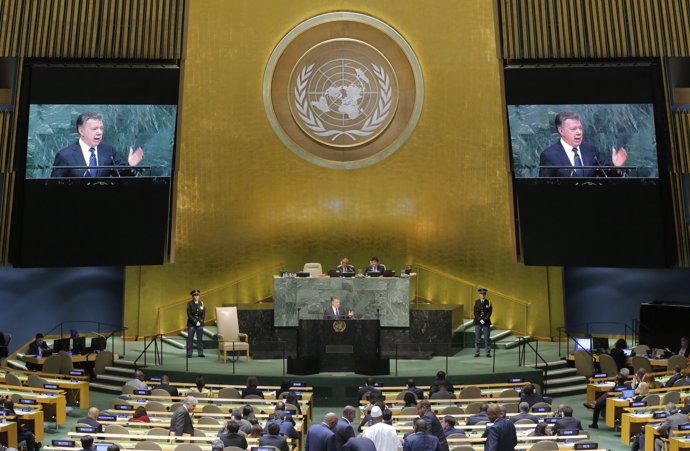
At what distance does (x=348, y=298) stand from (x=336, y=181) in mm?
3978

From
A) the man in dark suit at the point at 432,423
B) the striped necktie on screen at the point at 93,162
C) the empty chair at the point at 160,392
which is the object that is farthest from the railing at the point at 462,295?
the man in dark suit at the point at 432,423

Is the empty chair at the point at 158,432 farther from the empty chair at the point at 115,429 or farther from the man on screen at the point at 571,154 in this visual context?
the man on screen at the point at 571,154

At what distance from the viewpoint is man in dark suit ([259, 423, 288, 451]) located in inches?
479

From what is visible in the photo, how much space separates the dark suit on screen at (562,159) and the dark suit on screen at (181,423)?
1057 centimetres

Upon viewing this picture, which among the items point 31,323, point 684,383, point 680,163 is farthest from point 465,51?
point 31,323

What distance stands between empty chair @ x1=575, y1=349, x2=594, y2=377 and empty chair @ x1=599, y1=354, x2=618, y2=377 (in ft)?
0.91

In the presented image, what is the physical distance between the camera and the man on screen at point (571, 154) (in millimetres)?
21328

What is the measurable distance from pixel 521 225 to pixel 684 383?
18.1ft

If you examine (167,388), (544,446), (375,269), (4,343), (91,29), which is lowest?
(544,446)

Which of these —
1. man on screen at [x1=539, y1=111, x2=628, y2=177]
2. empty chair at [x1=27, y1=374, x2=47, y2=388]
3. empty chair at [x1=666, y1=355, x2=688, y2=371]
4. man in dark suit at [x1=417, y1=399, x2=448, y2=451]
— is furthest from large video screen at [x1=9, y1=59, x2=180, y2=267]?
man in dark suit at [x1=417, y1=399, x2=448, y2=451]

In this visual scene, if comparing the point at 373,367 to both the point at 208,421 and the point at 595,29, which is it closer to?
the point at 208,421

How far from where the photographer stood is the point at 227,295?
23828 millimetres

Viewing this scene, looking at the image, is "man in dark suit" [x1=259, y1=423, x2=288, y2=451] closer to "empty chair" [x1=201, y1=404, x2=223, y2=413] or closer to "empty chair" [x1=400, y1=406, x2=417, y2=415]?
"empty chair" [x1=201, y1=404, x2=223, y2=413]

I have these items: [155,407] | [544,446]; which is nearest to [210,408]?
[155,407]
